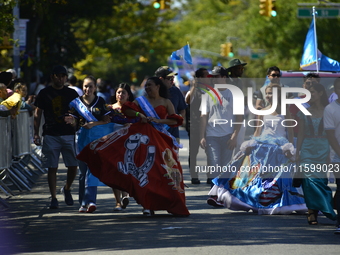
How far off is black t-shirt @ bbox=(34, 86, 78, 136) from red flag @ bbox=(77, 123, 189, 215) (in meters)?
1.26

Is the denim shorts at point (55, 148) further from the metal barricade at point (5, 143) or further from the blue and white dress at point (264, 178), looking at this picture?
the blue and white dress at point (264, 178)

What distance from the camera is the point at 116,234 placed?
27.6 ft

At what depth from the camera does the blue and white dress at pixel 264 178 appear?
987 centimetres

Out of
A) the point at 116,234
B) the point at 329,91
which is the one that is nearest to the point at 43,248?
the point at 116,234

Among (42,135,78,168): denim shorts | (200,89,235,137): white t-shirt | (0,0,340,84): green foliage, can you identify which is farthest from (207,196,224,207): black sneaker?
(0,0,340,84): green foliage

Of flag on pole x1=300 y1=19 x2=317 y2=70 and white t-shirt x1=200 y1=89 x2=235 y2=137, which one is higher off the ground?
flag on pole x1=300 y1=19 x2=317 y2=70

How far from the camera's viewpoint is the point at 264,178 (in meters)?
9.98

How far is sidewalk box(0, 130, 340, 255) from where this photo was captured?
749 centimetres

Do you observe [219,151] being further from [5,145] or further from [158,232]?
[158,232]

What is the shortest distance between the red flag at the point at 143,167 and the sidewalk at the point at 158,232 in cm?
29

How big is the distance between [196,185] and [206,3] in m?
73.4

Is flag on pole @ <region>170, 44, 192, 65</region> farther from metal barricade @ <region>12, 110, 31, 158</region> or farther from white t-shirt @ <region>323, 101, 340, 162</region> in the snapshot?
white t-shirt @ <region>323, 101, 340, 162</region>

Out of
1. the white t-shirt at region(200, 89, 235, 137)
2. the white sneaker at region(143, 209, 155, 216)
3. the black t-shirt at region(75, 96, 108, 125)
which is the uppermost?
the black t-shirt at region(75, 96, 108, 125)

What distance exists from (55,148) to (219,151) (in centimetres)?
244
